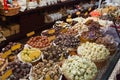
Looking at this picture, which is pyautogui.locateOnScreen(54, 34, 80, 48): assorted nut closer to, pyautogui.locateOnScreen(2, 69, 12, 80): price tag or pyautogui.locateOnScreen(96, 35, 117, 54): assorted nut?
pyautogui.locateOnScreen(96, 35, 117, 54): assorted nut

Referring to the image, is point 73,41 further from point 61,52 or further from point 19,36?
point 19,36

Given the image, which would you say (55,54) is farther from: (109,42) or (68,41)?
(109,42)

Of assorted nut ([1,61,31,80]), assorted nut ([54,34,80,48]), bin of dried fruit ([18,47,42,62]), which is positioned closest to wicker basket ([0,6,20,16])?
assorted nut ([54,34,80,48])

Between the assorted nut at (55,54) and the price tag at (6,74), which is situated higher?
the price tag at (6,74)

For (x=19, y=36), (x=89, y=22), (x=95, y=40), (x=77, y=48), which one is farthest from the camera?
(x=19, y=36)

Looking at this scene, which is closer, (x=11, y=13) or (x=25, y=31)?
(x=11, y=13)

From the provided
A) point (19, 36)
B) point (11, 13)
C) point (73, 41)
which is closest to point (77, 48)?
point (73, 41)

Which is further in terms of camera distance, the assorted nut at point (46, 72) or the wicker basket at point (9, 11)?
the wicker basket at point (9, 11)

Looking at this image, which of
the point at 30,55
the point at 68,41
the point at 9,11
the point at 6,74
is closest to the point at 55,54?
the point at 30,55

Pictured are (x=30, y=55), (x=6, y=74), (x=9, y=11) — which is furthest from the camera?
(x=9, y=11)

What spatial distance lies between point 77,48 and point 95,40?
34 cm

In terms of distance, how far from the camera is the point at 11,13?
469cm

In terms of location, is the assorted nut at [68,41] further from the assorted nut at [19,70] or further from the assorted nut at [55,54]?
the assorted nut at [19,70]

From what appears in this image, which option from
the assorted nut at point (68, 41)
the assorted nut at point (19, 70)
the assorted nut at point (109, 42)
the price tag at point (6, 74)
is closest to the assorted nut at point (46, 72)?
the assorted nut at point (19, 70)
